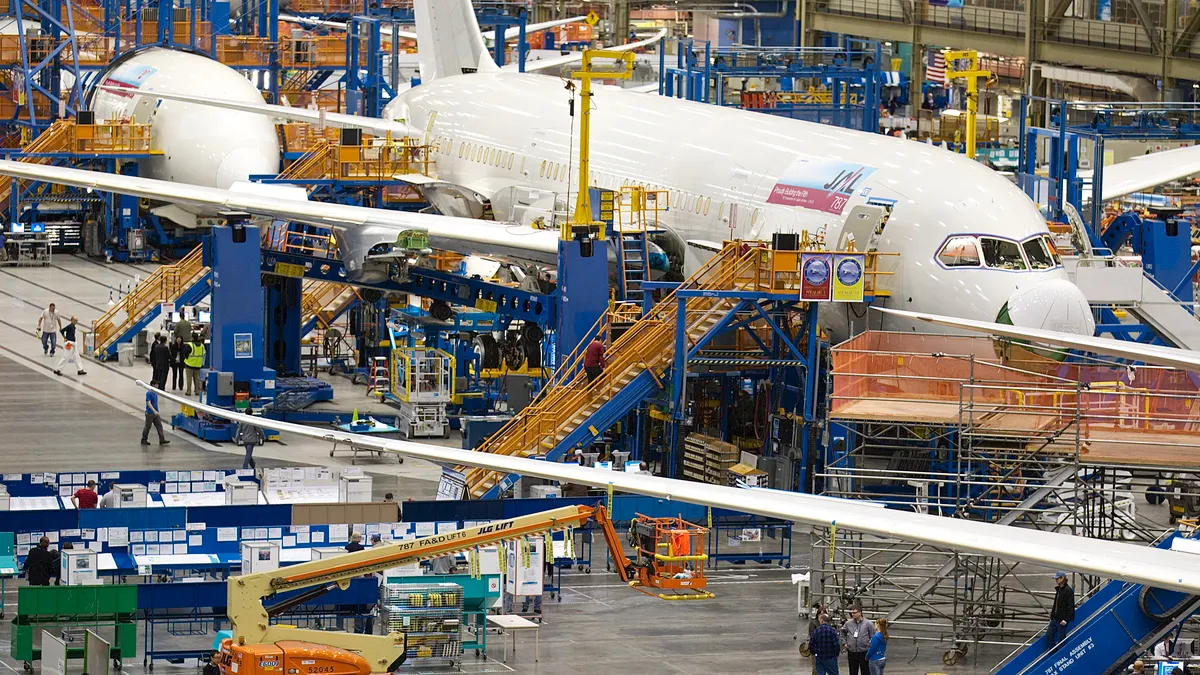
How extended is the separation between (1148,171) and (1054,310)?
17.3 m

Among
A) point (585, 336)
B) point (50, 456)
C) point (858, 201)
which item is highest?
point (858, 201)

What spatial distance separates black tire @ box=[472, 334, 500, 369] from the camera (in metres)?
42.0

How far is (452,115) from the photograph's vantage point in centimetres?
4731

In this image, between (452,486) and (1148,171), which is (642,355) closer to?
(452,486)

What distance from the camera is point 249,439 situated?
35312mm

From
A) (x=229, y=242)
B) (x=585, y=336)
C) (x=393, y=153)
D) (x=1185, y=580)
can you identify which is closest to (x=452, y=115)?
(x=393, y=153)

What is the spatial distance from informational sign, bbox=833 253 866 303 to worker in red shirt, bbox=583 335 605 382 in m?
4.19

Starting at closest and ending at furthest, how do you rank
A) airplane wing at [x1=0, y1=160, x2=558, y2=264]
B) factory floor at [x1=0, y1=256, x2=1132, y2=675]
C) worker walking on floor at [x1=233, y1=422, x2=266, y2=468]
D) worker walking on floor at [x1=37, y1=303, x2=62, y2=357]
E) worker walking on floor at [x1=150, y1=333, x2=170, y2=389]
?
factory floor at [x1=0, y1=256, x2=1132, y2=675] → worker walking on floor at [x1=233, y1=422, x2=266, y2=468] → airplane wing at [x1=0, y1=160, x2=558, y2=264] → worker walking on floor at [x1=150, y1=333, x2=170, y2=389] → worker walking on floor at [x1=37, y1=303, x2=62, y2=357]

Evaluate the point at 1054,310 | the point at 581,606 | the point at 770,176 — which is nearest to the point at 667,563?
the point at 581,606

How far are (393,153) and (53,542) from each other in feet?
71.3

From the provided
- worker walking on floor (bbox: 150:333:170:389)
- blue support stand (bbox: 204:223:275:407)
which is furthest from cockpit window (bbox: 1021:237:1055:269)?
worker walking on floor (bbox: 150:333:170:389)

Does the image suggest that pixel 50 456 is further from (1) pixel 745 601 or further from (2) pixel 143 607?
(1) pixel 745 601

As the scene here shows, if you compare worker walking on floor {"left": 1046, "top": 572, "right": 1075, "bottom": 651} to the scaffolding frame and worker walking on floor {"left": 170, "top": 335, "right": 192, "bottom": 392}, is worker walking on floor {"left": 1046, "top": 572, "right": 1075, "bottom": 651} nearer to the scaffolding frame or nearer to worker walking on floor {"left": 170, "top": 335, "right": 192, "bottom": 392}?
the scaffolding frame

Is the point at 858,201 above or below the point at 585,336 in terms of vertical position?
above
